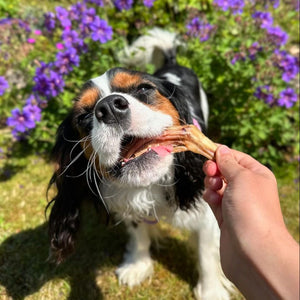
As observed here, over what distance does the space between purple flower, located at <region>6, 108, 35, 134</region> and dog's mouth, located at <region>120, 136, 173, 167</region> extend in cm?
170

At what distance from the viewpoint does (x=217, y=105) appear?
3475mm

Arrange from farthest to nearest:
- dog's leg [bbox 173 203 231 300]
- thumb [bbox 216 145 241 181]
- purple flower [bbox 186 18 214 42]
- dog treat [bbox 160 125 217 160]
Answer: purple flower [bbox 186 18 214 42], dog's leg [bbox 173 203 231 300], dog treat [bbox 160 125 217 160], thumb [bbox 216 145 241 181]

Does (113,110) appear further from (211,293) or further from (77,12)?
(77,12)

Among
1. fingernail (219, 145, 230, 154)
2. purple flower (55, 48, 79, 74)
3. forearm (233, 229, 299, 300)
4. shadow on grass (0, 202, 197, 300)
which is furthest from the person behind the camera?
purple flower (55, 48, 79, 74)

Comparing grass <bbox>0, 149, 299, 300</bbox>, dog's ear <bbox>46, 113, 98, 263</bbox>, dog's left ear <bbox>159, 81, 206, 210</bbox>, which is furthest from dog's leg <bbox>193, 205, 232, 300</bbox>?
dog's ear <bbox>46, 113, 98, 263</bbox>

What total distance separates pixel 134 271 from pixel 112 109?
4.84ft

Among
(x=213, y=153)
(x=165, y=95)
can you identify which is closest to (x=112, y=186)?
(x=165, y=95)

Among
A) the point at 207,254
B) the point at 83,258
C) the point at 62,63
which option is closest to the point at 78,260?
the point at 83,258

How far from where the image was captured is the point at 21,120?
3045 mm

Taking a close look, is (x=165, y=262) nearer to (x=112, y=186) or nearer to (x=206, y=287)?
(x=206, y=287)

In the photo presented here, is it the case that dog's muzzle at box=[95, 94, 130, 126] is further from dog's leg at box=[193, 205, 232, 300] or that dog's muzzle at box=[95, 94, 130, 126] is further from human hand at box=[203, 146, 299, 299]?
dog's leg at box=[193, 205, 232, 300]

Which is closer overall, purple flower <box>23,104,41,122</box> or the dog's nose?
the dog's nose

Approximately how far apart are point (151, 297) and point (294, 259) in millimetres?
1658

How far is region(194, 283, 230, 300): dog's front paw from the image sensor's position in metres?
2.26
